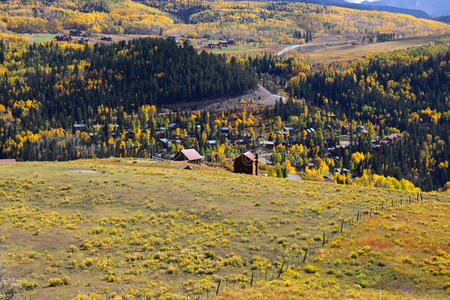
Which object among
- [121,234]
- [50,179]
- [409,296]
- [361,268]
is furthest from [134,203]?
[409,296]

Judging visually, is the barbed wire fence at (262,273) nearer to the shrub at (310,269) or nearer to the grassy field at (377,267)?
the grassy field at (377,267)

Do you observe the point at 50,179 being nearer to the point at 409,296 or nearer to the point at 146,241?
the point at 146,241

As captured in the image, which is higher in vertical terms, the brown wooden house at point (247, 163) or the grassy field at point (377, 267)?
the grassy field at point (377, 267)

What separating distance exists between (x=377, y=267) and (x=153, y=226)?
79.7 feet

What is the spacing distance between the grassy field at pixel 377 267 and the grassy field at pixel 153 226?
163 centimetres

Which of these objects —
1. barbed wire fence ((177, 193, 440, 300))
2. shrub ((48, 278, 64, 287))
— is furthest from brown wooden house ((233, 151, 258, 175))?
shrub ((48, 278, 64, 287))

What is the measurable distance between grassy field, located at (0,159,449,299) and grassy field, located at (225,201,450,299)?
1.63 metres

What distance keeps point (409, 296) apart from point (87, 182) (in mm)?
48734

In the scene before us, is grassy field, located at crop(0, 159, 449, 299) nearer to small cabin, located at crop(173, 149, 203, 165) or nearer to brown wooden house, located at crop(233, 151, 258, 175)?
brown wooden house, located at crop(233, 151, 258, 175)

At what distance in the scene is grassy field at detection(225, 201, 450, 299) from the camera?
1371 inches

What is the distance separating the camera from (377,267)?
40.7 m

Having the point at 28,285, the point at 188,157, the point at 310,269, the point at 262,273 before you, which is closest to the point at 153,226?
the point at 262,273

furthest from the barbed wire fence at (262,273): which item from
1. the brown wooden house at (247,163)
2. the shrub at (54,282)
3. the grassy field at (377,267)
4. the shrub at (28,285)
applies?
the brown wooden house at (247,163)

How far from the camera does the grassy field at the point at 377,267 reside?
34.8 m
